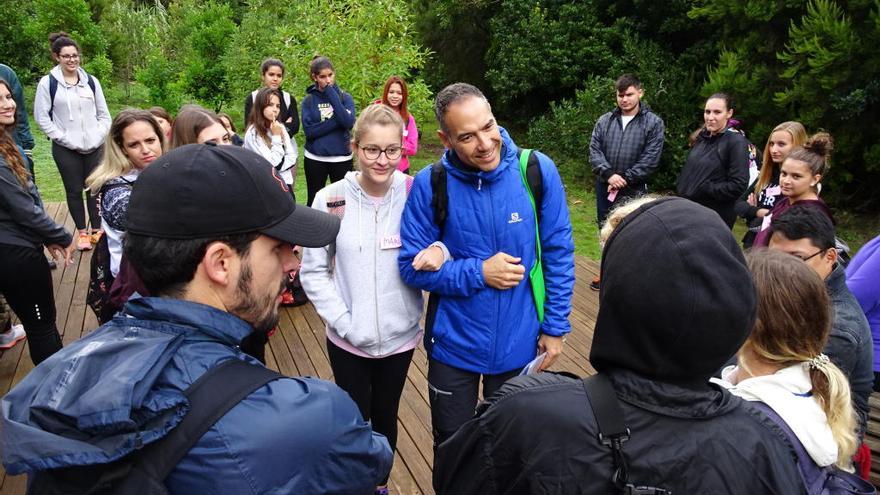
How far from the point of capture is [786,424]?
151cm

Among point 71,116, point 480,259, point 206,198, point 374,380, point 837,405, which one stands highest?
point 71,116

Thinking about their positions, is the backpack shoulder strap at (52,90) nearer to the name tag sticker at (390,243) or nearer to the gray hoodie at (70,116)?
the gray hoodie at (70,116)

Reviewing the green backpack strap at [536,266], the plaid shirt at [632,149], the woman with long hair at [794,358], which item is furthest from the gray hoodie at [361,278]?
the plaid shirt at [632,149]

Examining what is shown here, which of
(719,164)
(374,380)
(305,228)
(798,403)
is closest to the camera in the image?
(305,228)

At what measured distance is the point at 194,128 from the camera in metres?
3.51

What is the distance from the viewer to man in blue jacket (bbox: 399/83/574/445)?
8.39 ft

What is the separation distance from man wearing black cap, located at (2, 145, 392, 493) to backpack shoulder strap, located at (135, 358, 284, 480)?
12 millimetres

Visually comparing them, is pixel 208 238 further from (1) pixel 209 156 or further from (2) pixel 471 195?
(2) pixel 471 195

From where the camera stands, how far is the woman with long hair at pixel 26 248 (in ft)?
11.0

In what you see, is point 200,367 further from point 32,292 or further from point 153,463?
point 32,292

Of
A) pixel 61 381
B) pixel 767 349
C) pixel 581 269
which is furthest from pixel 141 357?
pixel 581 269

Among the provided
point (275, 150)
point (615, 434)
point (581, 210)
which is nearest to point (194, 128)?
point (275, 150)

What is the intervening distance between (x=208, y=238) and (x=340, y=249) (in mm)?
1520

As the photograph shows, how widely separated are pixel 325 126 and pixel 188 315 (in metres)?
5.57
